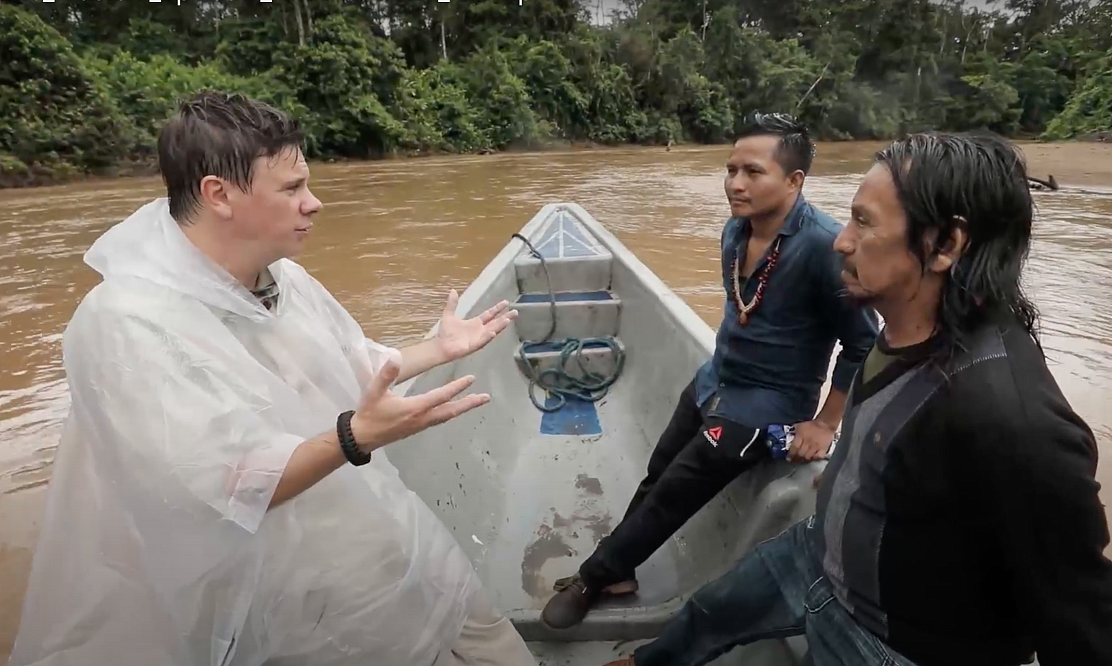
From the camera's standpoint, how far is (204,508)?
109cm

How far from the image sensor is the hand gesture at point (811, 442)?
173 cm

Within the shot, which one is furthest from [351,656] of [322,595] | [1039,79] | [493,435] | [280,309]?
[1039,79]

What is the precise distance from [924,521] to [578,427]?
232cm

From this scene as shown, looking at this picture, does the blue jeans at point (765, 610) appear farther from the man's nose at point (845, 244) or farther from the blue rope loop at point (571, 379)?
the blue rope loop at point (571, 379)

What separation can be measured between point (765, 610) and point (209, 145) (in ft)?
4.41

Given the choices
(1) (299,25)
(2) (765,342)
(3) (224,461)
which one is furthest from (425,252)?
(1) (299,25)

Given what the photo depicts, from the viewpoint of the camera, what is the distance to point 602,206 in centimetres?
1195

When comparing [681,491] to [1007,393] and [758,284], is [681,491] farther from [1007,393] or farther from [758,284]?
[1007,393]

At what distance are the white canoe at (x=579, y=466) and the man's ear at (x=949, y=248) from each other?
802mm

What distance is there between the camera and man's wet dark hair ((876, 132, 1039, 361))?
98 cm

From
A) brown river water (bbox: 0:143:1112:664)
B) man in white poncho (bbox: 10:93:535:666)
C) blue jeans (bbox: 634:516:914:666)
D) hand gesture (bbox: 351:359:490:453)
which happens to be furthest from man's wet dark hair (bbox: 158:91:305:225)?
brown river water (bbox: 0:143:1112:664)

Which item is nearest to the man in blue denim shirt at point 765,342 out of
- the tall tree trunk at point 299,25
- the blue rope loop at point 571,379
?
the blue rope loop at point 571,379

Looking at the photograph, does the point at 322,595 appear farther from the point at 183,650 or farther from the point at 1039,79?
the point at 1039,79

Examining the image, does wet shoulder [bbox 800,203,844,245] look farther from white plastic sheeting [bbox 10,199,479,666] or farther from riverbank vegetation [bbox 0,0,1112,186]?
riverbank vegetation [bbox 0,0,1112,186]
